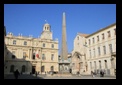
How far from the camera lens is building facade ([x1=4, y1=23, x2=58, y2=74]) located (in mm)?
46250

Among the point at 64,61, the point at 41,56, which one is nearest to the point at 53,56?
the point at 41,56

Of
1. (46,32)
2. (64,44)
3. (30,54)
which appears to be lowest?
(30,54)

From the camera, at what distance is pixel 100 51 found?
38531 mm

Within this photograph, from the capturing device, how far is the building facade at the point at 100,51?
112ft

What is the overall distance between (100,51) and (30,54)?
19820 mm

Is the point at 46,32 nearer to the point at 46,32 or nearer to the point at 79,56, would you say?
the point at 46,32

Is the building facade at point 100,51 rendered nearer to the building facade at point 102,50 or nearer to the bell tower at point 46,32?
the building facade at point 102,50

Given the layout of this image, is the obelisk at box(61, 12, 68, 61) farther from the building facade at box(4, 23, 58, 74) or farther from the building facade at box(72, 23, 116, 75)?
the building facade at box(4, 23, 58, 74)

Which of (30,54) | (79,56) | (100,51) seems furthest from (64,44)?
(30,54)

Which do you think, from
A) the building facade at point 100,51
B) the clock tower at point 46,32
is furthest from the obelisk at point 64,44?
the clock tower at point 46,32

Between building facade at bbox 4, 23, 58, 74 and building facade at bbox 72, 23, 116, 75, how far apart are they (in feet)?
27.2
